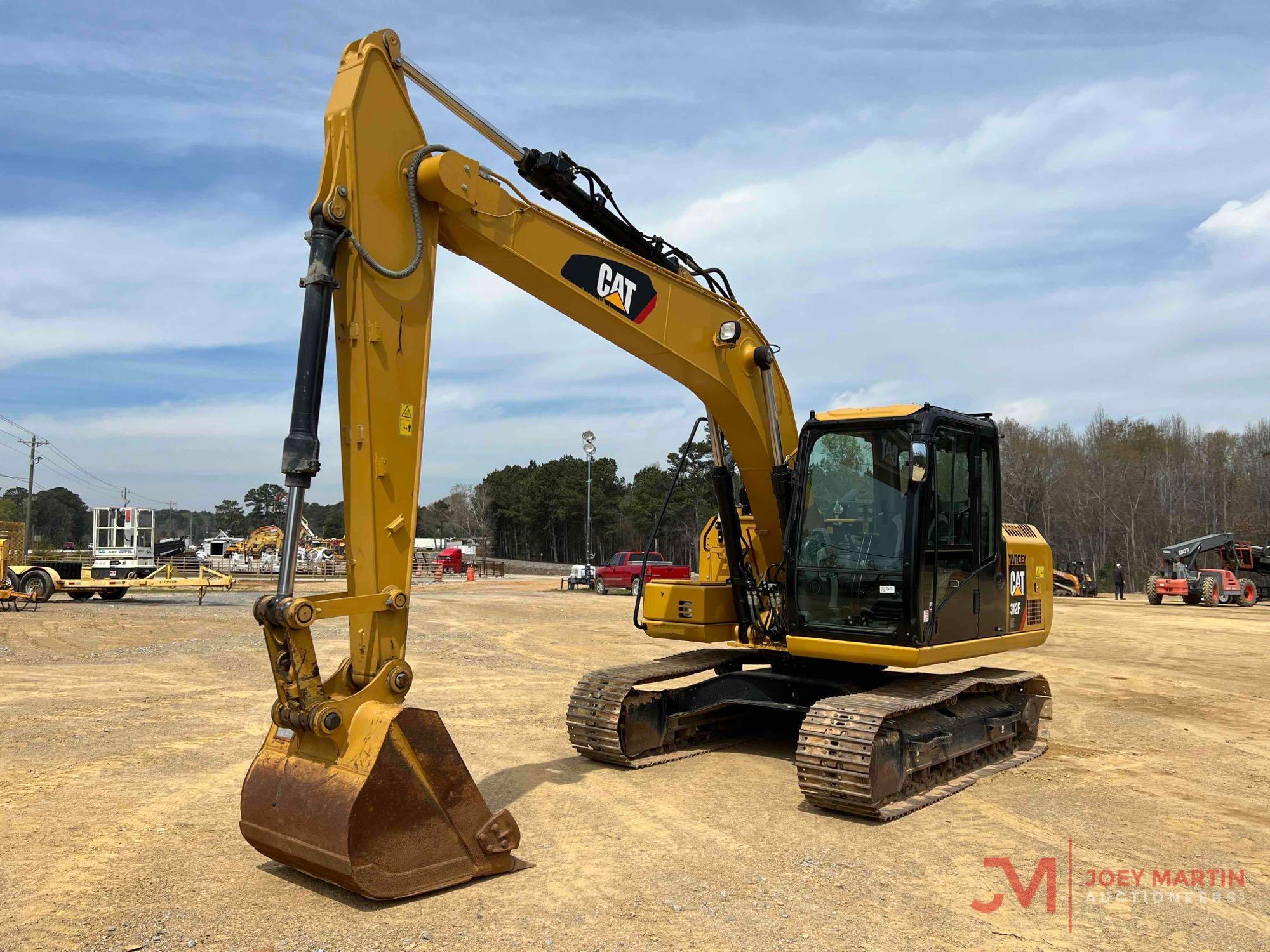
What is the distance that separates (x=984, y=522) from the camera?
28.1 ft

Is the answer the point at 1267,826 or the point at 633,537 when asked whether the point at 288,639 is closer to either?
the point at 1267,826

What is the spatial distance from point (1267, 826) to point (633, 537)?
7218 centimetres

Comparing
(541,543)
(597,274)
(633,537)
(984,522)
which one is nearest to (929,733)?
(984,522)

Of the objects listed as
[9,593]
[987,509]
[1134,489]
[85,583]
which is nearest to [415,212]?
[987,509]

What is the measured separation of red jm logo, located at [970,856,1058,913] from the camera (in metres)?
5.29

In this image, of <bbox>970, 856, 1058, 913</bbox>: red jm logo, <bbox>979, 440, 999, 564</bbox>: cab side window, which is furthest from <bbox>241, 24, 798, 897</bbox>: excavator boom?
<bbox>979, 440, 999, 564</bbox>: cab side window

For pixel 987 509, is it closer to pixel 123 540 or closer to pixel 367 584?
pixel 367 584

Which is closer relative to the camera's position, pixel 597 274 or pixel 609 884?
pixel 609 884

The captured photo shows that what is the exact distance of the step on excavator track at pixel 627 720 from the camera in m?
8.38

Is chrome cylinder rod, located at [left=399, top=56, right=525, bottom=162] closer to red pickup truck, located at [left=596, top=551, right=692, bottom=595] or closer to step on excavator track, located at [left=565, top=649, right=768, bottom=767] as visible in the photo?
step on excavator track, located at [left=565, top=649, right=768, bottom=767]

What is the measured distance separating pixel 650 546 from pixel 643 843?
2.76m

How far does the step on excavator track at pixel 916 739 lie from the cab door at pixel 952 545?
0.64 m

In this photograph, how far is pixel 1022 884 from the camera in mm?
5633

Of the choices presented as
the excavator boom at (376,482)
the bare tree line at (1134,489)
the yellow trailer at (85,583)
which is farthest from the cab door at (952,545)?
the bare tree line at (1134,489)
